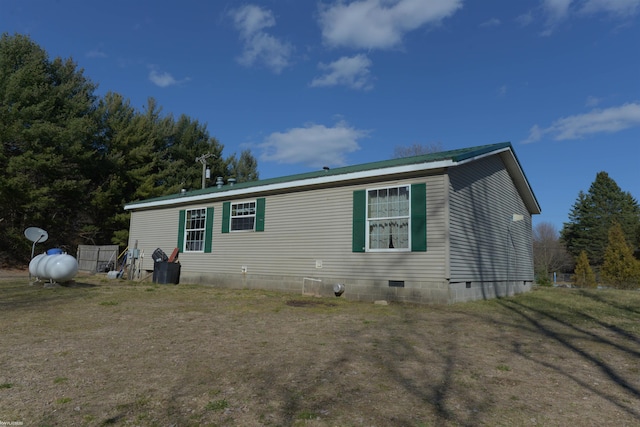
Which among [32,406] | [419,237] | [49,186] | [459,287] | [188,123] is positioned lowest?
[32,406]

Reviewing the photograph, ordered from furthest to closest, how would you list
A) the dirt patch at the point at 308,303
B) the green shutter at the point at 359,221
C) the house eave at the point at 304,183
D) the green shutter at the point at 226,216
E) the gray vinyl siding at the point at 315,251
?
the green shutter at the point at 226,216 → the green shutter at the point at 359,221 → the house eave at the point at 304,183 → the gray vinyl siding at the point at 315,251 → the dirt patch at the point at 308,303

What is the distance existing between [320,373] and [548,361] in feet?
8.92

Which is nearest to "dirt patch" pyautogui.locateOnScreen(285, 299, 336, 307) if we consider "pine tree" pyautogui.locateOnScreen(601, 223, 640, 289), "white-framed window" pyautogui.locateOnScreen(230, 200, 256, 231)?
"white-framed window" pyautogui.locateOnScreen(230, 200, 256, 231)

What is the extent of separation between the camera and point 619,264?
33250 mm

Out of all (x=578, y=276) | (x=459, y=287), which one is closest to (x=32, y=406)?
(x=459, y=287)

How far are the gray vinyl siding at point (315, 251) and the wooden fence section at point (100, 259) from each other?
5700 mm

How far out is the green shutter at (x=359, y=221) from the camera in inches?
398

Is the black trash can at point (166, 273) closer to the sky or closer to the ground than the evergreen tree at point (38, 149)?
closer to the ground

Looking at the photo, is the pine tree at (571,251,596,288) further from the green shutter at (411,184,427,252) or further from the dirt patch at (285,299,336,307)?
the dirt patch at (285,299,336,307)

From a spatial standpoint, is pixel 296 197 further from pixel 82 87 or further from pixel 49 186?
pixel 82 87

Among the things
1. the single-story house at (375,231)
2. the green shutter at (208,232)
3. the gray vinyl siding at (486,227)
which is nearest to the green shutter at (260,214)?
the single-story house at (375,231)

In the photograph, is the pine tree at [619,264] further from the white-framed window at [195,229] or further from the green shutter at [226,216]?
the white-framed window at [195,229]

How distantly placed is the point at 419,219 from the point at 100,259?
15.6m

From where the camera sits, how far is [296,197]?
11.7 m
